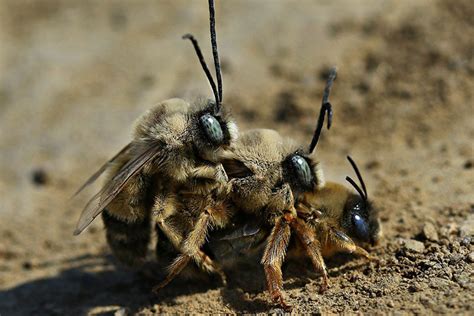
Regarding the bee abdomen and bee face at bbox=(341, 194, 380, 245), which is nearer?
bee face at bbox=(341, 194, 380, 245)

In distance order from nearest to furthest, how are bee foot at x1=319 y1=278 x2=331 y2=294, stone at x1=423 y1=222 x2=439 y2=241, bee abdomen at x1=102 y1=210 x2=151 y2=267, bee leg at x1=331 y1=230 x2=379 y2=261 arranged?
1. bee foot at x1=319 y1=278 x2=331 y2=294
2. bee leg at x1=331 y1=230 x2=379 y2=261
3. stone at x1=423 y1=222 x2=439 y2=241
4. bee abdomen at x1=102 y1=210 x2=151 y2=267

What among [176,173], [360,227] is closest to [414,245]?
[360,227]

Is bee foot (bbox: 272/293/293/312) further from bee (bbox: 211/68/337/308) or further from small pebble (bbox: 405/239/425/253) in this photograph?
small pebble (bbox: 405/239/425/253)

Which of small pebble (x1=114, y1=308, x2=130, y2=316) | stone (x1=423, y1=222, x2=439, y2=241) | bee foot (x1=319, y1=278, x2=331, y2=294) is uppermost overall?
stone (x1=423, y1=222, x2=439, y2=241)

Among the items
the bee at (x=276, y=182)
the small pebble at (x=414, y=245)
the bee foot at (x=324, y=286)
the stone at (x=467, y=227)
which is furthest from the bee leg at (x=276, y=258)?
the stone at (x=467, y=227)

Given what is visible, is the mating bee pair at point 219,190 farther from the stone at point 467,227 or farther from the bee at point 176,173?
the stone at point 467,227

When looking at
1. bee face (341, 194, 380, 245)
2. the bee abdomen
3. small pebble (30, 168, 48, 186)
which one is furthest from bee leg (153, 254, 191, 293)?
small pebble (30, 168, 48, 186)

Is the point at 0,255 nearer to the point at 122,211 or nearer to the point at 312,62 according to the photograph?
the point at 122,211

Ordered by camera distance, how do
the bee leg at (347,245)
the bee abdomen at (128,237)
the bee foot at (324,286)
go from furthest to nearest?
the bee abdomen at (128,237) < the bee leg at (347,245) < the bee foot at (324,286)
